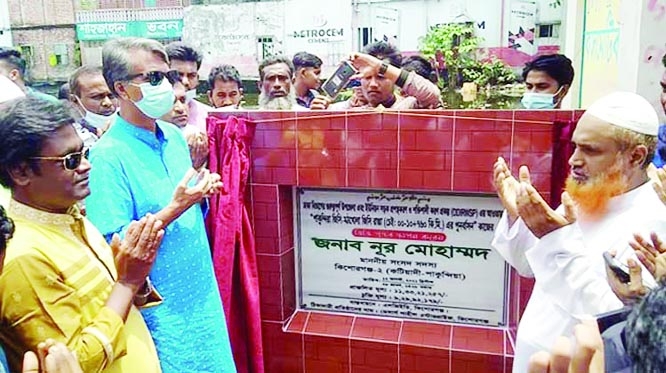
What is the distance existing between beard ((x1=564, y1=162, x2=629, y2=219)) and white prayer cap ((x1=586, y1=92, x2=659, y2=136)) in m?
0.14

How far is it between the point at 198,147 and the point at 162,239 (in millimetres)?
1027

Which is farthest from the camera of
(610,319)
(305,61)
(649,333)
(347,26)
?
(347,26)

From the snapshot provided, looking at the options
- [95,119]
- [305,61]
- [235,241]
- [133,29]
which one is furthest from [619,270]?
[133,29]

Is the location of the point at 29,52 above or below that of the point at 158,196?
above

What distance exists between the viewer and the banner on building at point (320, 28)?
1218 centimetres

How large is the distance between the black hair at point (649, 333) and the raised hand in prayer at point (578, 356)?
133 millimetres

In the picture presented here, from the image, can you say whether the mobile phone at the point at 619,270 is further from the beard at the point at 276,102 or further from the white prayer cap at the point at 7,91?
the beard at the point at 276,102

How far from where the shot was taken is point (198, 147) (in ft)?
9.32

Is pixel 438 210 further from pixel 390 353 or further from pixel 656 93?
pixel 656 93

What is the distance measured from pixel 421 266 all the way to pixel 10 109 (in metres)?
2.02

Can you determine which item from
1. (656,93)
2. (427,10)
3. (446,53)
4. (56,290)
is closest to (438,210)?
(656,93)

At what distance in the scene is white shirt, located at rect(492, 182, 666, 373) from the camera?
69.4 inches

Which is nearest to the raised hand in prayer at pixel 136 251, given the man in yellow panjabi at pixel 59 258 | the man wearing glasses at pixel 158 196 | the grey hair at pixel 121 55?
the man in yellow panjabi at pixel 59 258

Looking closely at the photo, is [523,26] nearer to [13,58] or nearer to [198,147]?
[13,58]
